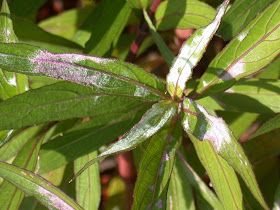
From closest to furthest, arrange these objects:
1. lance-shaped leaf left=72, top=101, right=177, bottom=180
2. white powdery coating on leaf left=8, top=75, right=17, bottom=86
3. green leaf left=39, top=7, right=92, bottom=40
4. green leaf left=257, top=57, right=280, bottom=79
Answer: lance-shaped leaf left=72, top=101, right=177, bottom=180 → white powdery coating on leaf left=8, top=75, right=17, bottom=86 → green leaf left=257, top=57, right=280, bottom=79 → green leaf left=39, top=7, right=92, bottom=40

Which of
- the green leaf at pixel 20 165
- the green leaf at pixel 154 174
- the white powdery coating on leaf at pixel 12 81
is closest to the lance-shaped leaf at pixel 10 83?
the white powdery coating on leaf at pixel 12 81

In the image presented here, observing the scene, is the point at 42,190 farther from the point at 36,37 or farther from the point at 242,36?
the point at 36,37

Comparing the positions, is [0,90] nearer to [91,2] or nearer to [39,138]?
[39,138]

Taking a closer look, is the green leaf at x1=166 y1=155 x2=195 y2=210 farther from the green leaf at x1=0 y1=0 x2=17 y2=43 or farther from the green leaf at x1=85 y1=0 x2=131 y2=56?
the green leaf at x1=0 y1=0 x2=17 y2=43

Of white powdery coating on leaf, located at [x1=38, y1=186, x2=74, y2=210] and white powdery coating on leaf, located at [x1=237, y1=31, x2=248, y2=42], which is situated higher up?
white powdery coating on leaf, located at [x1=237, y1=31, x2=248, y2=42]

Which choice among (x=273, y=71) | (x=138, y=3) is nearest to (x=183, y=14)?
(x=138, y=3)

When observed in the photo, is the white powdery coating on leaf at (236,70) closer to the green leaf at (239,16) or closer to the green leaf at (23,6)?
the green leaf at (239,16)

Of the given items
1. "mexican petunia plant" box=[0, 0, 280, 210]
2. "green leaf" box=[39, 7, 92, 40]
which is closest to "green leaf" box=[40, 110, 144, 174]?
"mexican petunia plant" box=[0, 0, 280, 210]
